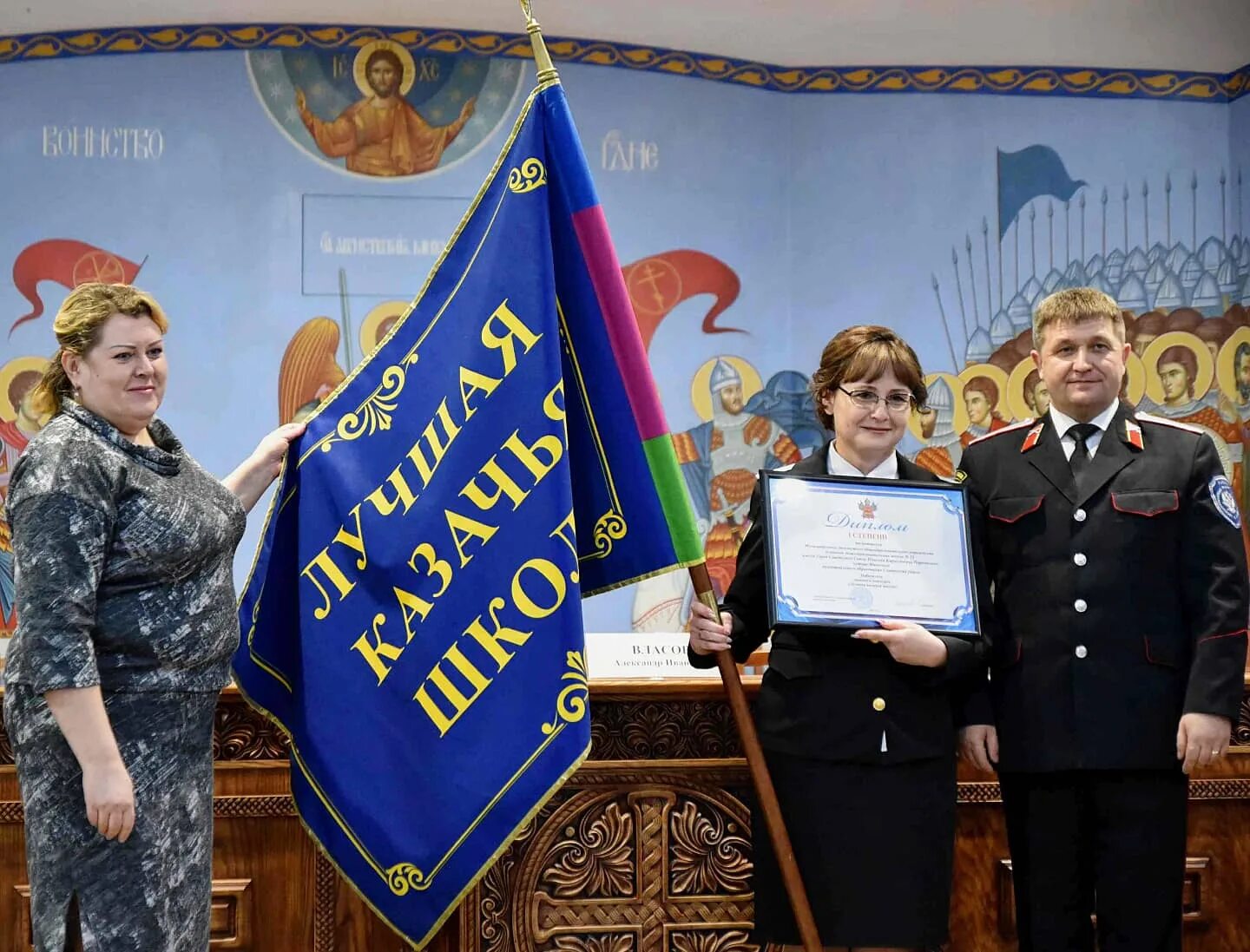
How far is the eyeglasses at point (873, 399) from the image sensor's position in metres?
2.48

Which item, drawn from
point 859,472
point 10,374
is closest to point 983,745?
point 859,472

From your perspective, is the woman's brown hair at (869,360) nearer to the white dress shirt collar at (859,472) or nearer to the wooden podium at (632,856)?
the white dress shirt collar at (859,472)

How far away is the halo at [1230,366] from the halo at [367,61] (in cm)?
444

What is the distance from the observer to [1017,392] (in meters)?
6.59

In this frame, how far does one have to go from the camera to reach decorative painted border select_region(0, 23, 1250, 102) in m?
6.23

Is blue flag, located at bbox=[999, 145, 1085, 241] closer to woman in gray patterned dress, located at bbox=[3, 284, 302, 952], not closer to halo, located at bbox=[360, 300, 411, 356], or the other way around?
halo, located at bbox=[360, 300, 411, 356]

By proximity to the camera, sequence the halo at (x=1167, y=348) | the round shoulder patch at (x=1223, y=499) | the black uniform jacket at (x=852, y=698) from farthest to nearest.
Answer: the halo at (x=1167, y=348) < the round shoulder patch at (x=1223, y=499) < the black uniform jacket at (x=852, y=698)

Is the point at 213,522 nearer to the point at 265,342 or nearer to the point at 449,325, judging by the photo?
the point at 449,325

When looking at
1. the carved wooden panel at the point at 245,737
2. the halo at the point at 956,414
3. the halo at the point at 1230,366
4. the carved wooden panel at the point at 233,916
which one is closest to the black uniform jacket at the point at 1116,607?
the carved wooden panel at the point at 245,737

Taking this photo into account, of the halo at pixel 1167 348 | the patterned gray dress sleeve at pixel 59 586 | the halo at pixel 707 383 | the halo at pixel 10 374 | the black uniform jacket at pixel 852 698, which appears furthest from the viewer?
the halo at pixel 1167 348

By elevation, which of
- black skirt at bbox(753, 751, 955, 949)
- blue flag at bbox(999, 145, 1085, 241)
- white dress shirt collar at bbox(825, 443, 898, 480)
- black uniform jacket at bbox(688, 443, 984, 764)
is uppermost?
blue flag at bbox(999, 145, 1085, 241)

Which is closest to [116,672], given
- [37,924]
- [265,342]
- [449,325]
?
A: [37,924]

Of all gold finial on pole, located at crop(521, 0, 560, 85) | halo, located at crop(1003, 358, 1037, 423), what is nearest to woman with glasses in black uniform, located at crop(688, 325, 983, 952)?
gold finial on pole, located at crop(521, 0, 560, 85)

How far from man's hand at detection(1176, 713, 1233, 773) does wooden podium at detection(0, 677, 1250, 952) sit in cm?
53
